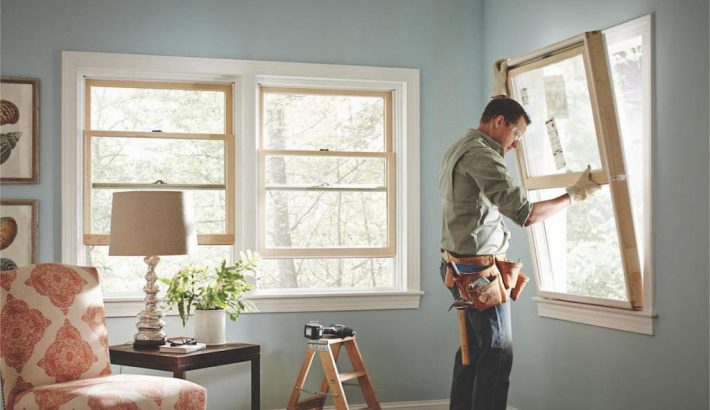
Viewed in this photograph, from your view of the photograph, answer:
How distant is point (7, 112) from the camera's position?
3998 millimetres

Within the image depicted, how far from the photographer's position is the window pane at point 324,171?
451 cm

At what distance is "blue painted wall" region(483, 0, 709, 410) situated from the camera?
121 inches

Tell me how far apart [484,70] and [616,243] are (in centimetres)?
160

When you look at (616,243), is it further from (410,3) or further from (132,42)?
(132,42)

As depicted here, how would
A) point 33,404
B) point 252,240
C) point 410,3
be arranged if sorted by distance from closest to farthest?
point 33,404 < point 252,240 < point 410,3

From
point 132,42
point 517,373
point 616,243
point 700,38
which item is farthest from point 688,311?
point 132,42

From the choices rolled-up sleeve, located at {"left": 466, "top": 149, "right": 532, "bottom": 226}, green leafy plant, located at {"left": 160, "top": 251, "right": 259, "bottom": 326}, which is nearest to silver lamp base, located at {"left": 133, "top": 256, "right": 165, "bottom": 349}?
green leafy plant, located at {"left": 160, "top": 251, "right": 259, "bottom": 326}

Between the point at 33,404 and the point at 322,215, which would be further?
the point at 322,215

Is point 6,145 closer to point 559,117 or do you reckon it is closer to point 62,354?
point 62,354

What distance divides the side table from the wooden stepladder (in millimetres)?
253

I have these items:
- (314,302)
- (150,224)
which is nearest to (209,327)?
(150,224)

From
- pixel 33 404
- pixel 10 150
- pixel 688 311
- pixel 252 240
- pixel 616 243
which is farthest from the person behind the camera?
pixel 252 240

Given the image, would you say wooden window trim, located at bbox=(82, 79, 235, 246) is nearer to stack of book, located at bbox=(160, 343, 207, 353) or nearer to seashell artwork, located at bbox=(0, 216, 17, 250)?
seashell artwork, located at bbox=(0, 216, 17, 250)

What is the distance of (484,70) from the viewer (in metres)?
4.73
